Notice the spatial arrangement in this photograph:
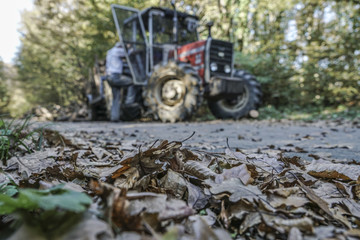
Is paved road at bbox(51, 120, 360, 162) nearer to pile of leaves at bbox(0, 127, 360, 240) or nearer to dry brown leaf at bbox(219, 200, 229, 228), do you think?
pile of leaves at bbox(0, 127, 360, 240)

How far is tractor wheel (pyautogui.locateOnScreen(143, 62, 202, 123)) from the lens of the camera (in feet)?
20.0

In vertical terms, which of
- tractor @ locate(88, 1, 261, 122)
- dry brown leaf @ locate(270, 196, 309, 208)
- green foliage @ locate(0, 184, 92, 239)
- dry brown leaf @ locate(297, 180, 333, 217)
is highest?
tractor @ locate(88, 1, 261, 122)

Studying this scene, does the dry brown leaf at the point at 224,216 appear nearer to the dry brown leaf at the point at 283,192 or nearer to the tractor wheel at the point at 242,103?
the dry brown leaf at the point at 283,192

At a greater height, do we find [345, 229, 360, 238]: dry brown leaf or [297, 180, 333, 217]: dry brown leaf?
[297, 180, 333, 217]: dry brown leaf

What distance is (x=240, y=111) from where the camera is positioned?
7352 millimetres

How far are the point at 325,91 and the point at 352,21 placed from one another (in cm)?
245

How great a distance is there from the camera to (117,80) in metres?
7.14

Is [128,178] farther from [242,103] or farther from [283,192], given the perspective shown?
[242,103]

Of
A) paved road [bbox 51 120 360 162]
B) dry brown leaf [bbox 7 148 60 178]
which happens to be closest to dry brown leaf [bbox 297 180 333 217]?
paved road [bbox 51 120 360 162]

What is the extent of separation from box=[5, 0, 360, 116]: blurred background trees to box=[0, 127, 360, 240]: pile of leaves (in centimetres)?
732

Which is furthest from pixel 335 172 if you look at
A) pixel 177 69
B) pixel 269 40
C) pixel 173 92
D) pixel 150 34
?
pixel 269 40

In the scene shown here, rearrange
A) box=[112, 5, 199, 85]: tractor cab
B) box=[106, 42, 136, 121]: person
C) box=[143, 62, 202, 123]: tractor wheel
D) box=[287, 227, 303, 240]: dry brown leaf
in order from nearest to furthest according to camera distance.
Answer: box=[287, 227, 303, 240]: dry brown leaf → box=[143, 62, 202, 123]: tractor wheel → box=[112, 5, 199, 85]: tractor cab → box=[106, 42, 136, 121]: person

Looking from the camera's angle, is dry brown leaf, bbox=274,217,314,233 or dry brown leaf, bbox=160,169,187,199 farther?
dry brown leaf, bbox=160,169,187,199

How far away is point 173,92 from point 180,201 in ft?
19.0
